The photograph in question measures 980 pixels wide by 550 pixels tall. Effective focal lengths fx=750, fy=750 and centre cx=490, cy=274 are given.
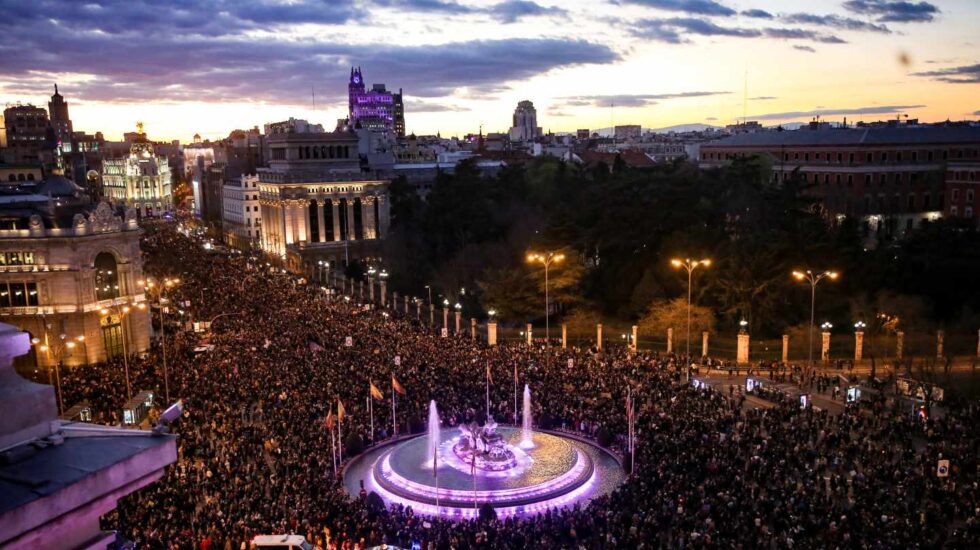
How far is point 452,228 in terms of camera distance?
73312mm

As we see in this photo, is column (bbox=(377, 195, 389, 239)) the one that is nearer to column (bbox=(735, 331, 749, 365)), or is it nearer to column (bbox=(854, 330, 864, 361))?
column (bbox=(735, 331, 749, 365))

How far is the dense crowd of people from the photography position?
760 inches

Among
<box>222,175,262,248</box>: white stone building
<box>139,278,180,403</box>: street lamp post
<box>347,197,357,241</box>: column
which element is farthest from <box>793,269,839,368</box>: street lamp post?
<box>222,175,262,248</box>: white stone building

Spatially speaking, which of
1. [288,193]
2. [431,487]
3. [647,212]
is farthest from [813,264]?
[288,193]

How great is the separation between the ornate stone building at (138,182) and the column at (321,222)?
80.5 metres

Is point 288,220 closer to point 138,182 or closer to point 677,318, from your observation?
point 677,318

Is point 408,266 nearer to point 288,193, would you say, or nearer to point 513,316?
point 513,316

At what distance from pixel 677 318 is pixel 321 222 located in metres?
61.0

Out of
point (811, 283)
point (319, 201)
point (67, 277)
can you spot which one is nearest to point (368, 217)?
point (319, 201)

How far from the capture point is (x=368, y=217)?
98.1 m

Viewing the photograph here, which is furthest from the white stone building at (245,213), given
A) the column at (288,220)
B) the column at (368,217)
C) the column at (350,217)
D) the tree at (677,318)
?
the tree at (677,318)

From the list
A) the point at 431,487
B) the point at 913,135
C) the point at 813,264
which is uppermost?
the point at 913,135

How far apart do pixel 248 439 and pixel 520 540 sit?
12221mm

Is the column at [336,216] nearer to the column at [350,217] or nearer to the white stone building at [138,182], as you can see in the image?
the column at [350,217]
